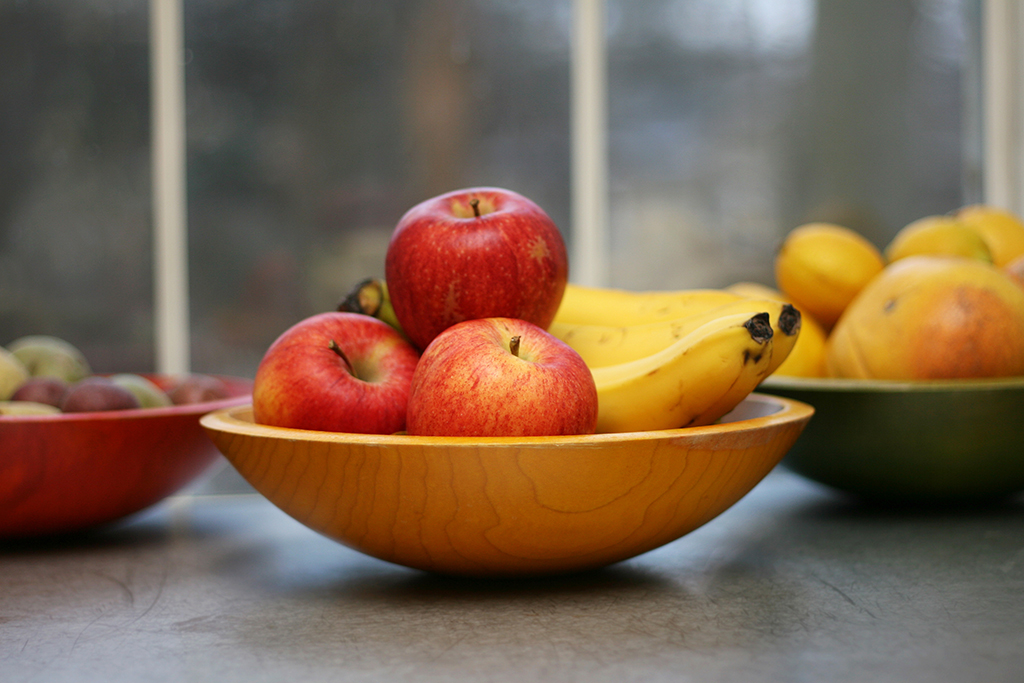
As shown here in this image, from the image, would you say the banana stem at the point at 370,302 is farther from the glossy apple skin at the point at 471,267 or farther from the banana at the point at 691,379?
the banana at the point at 691,379

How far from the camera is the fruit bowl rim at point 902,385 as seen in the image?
721mm

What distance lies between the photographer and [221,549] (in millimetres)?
738

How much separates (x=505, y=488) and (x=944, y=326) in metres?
0.49

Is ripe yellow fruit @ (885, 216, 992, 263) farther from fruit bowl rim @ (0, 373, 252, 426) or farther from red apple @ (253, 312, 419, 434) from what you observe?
fruit bowl rim @ (0, 373, 252, 426)

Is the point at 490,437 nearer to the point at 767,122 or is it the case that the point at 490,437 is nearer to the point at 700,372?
the point at 700,372

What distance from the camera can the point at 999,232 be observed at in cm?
106

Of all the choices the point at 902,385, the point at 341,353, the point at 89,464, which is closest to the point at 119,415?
the point at 89,464

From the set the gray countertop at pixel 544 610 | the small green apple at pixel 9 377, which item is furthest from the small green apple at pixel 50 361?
the gray countertop at pixel 544 610

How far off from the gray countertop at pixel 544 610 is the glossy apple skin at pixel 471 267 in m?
0.20

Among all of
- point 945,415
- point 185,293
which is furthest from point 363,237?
point 945,415

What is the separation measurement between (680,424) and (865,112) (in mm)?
1707

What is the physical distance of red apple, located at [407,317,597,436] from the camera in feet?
1.71

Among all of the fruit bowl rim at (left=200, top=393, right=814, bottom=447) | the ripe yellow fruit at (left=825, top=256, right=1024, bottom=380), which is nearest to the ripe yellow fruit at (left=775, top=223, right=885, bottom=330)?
the ripe yellow fruit at (left=825, top=256, right=1024, bottom=380)

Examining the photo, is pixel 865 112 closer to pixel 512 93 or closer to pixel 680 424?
pixel 512 93
